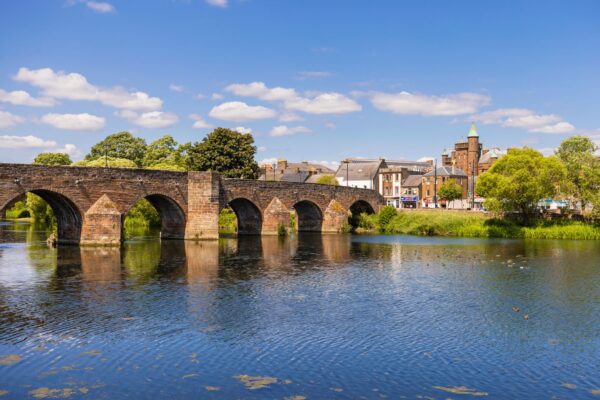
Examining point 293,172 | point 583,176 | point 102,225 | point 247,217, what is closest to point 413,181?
point 293,172

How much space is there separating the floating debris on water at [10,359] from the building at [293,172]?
3821 inches

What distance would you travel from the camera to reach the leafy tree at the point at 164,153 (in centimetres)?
9469

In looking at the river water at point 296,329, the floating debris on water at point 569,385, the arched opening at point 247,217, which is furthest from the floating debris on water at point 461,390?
the arched opening at point 247,217

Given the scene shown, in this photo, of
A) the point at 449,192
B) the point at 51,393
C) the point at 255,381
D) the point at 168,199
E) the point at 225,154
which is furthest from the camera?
the point at 449,192

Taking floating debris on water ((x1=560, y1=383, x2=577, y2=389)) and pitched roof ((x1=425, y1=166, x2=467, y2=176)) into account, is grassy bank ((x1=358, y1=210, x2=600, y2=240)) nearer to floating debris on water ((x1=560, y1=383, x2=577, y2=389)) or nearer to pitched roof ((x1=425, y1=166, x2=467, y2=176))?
pitched roof ((x1=425, y1=166, x2=467, y2=176))

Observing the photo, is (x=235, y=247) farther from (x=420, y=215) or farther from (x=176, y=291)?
(x=420, y=215)

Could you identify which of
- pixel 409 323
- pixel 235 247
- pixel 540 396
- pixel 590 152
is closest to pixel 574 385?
pixel 540 396

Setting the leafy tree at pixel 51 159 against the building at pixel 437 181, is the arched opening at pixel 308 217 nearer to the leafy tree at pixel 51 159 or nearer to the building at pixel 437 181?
the building at pixel 437 181

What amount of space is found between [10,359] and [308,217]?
177 ft

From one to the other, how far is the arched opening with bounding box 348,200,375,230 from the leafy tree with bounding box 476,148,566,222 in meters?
15.8

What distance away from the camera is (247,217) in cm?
6134

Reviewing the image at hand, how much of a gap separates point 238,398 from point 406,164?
129 metres

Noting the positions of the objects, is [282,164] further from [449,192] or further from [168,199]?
[168,199]

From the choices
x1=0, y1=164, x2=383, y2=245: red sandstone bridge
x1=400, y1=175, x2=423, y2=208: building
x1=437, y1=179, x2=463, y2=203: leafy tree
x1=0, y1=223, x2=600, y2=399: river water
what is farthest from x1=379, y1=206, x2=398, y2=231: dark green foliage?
x1=400, y1=175, x2=423, y2=208: building
